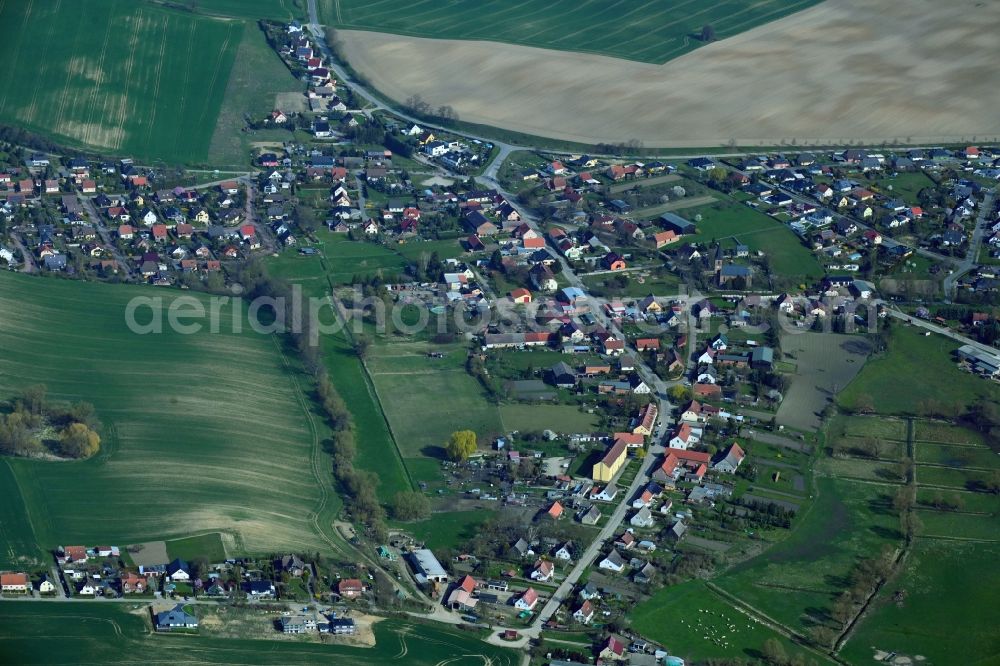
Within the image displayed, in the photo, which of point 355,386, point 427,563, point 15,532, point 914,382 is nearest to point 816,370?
point 914,382

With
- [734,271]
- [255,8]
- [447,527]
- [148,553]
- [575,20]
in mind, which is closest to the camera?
[148,553]

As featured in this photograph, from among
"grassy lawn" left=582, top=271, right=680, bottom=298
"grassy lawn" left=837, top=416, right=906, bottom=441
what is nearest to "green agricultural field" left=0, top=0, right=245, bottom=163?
"grassy lawn" left=582, top=271, right=680, bottom=298

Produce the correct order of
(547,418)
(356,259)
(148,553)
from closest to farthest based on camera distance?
(148,553) → (547,418) → (356,259)

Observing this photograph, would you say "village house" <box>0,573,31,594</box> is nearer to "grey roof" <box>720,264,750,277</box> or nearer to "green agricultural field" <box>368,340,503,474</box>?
"green agricultural field" <box>368,340,503,474</box>

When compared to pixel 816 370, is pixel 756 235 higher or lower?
higher

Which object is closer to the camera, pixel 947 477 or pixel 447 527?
pixel 447 527

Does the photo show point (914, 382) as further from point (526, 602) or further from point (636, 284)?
point (526, 602)

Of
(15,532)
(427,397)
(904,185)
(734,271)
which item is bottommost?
(15,532)

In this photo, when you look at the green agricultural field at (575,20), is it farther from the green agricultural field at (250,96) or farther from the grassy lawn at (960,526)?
the grassy lawn at (960,526)
